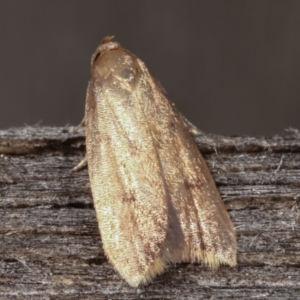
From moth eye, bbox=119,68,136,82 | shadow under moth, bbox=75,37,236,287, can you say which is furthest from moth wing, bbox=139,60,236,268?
moth eye, bbox=119,68,136,82

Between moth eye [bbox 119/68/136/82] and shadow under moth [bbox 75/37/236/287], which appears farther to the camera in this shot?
moth eye [bbox 119/68/136/82]

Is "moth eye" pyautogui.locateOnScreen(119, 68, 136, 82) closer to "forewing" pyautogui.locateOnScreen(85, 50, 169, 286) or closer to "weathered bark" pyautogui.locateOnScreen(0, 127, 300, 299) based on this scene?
"forewing" pyautogui.locateOnScreen(85, 50, 169, 286)

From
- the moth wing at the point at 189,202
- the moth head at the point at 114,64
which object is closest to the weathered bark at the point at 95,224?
the moth wing at the point at 189,202

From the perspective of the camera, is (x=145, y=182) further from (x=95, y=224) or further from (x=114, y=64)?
(x=114, y=64)

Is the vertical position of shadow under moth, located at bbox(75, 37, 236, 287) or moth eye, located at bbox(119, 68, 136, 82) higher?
moth eye, located at bbox(119, 68, 136, 82)

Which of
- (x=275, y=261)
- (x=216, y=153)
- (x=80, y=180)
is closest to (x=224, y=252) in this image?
(x=275, y=261)

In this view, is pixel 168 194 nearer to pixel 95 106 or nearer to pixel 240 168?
pixel 240 168

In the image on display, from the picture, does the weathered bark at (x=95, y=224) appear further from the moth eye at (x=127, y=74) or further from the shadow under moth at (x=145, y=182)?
the moth eye at (x=127, y=74)
